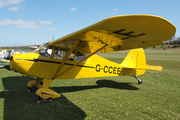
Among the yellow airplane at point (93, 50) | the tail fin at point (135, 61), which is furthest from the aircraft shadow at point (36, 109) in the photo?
A: the tail fin at point (135, 61)

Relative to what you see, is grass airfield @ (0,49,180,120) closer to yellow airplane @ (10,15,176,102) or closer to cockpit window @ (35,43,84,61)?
yellow airplane @ (10,15,176,102)

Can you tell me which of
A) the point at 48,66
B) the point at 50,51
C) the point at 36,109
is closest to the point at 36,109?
the point at 36,109

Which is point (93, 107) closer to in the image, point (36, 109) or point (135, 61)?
point (36, 109)

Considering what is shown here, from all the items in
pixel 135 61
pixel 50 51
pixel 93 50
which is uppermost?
pixel 93 50

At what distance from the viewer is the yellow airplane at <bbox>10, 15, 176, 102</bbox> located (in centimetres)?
252

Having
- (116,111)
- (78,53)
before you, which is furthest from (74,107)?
(78,53)

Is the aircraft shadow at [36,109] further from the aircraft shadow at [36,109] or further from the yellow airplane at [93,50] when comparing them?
the yellow airplane at [93,50]

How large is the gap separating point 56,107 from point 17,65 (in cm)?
218

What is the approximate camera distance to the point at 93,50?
5.56 metres

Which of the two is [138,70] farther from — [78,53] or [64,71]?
[64,71]

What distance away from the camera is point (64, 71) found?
207 inches

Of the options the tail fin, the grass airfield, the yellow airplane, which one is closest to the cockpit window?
the yellow airplane

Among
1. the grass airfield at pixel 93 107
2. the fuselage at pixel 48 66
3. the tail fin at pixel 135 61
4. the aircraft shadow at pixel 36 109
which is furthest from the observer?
the tail fin at pixel 135 61

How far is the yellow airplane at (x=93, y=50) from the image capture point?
2520mm
